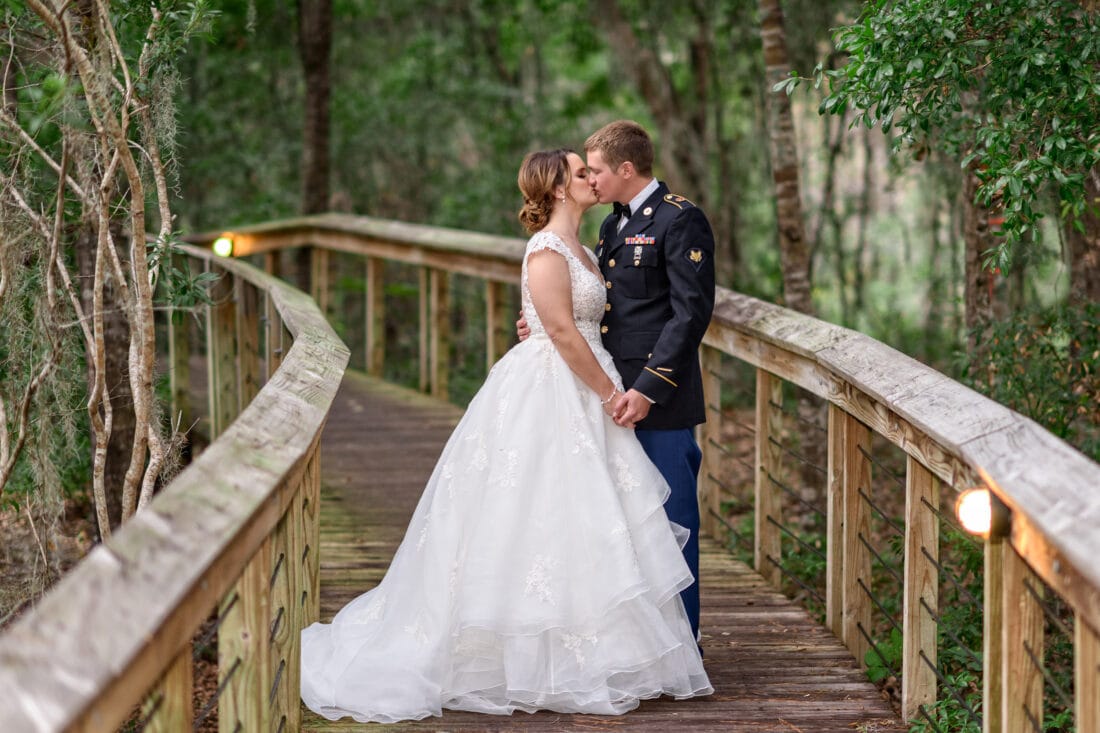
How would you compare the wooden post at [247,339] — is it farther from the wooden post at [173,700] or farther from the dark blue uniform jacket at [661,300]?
the wooden post at [173,700]

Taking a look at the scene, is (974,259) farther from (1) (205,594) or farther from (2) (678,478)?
(1) (205,594)

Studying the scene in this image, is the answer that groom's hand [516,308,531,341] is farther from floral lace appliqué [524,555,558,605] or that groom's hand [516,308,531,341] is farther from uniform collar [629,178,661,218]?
floral lace appliqué [524,555,558,605]

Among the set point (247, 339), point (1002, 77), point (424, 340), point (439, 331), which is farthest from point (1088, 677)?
point (424, 340)

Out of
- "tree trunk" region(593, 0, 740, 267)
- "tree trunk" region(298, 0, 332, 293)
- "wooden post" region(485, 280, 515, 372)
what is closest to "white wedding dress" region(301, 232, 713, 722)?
"wooden post" region(485, 280, 515, 372)

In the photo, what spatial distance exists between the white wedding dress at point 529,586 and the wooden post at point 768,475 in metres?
1.12

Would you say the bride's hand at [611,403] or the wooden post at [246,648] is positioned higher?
the bride's hand at [611,403]

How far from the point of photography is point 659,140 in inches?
519

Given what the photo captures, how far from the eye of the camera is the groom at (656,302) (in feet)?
12.9

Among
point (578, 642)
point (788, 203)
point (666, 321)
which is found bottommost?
point (578, 642)

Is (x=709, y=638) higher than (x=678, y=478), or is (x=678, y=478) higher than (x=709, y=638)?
(x=678, y=478)

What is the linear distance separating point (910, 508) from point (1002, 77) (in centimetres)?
155

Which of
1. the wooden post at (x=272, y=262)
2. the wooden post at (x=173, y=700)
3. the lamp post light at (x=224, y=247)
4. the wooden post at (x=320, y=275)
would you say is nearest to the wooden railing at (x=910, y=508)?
the wooden post at (x=173, y=700)

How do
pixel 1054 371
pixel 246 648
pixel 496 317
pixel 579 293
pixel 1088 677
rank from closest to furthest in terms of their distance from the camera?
pixel 1088 677, pixel 246 648, pixel 579 293, pixel 1054 371, pixel 496 317

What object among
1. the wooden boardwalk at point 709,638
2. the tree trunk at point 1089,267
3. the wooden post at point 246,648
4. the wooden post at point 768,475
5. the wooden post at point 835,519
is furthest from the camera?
the tree trunk at point 1089,267
